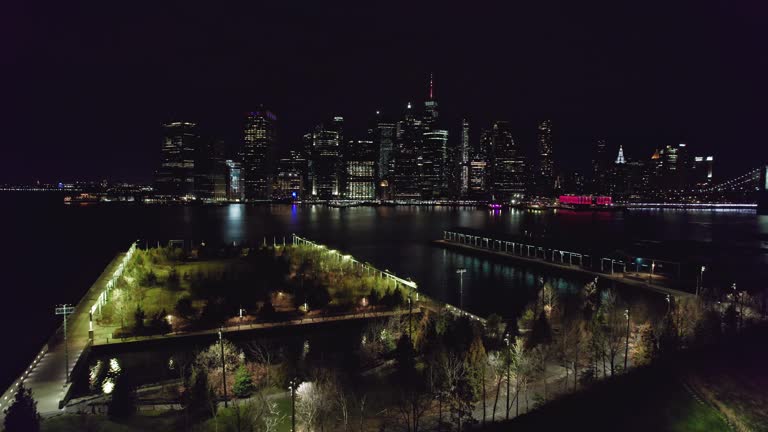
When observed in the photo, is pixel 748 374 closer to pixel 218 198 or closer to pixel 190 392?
pixel 190 392

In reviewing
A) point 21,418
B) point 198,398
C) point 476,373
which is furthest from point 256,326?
point 476,373

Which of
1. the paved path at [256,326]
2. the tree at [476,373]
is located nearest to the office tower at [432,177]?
the paved path at [256,326]

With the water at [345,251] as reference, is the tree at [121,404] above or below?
above

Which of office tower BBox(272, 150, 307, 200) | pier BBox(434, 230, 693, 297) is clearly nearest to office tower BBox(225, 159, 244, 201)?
office tower BBox(272, 150, 307, 200)

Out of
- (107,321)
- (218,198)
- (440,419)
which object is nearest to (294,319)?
(107,321)

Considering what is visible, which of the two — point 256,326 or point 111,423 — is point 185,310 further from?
point 111,423

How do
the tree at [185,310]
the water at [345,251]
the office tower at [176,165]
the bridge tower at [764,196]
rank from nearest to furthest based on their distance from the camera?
the tree at [185,310], the water at [345,251], the bridge tower at [764,196], the office tower at [176,165]

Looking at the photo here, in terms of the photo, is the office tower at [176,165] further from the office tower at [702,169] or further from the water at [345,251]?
the office tower at [702,169]
